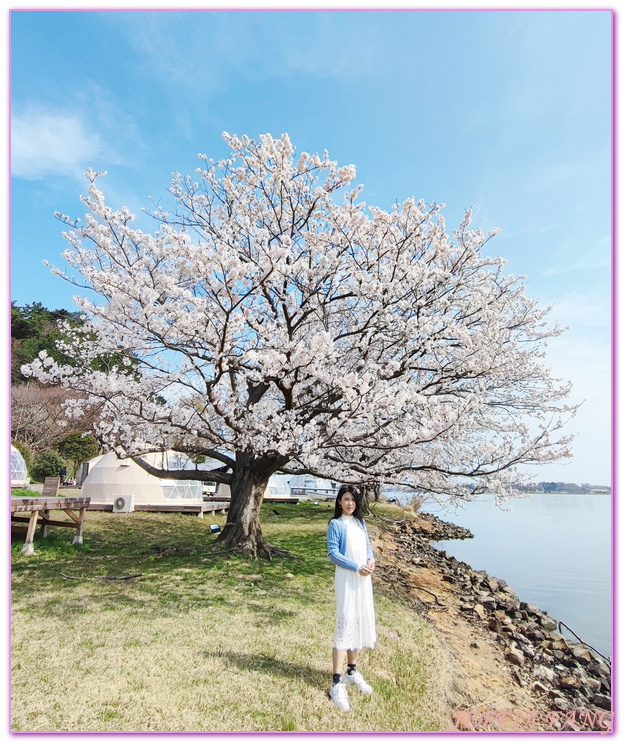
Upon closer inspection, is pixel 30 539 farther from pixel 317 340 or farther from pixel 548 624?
pixel 548 624

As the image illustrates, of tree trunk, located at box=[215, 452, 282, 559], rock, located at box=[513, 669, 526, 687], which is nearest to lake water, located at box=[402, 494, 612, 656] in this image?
rock, located at box=[513, 669, 526, 687]

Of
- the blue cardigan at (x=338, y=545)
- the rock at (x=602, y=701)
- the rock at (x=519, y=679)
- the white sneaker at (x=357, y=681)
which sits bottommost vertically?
the rock at (x=602, y=701)

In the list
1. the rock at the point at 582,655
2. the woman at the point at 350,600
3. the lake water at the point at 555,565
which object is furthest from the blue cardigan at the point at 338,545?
the lake water at the point at 555,565

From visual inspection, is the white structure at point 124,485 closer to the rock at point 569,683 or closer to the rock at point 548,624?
the rock at point 548,624

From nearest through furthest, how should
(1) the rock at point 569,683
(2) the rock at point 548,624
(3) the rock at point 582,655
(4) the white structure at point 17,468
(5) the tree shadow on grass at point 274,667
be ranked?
(5) the tree shadow on grass at point 274,667 → (1) the rock at point 569,683 → (3) the rock at point 582,655 → (2) the rock at point 548,624 → (4) the white structure at point 17,468

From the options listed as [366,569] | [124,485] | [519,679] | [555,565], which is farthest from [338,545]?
[124,485]

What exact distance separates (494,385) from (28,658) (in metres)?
10.7

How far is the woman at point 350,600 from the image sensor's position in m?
4.70

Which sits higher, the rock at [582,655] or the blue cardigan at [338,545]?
the blue cardigan at [338,545]

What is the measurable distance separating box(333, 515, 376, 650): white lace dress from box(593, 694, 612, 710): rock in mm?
4305

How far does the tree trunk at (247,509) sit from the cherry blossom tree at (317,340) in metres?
0.04

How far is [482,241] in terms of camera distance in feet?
37.1

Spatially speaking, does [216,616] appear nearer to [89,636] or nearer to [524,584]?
[89,636]

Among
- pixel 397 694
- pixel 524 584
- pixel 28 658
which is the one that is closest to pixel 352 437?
pixel 397 694
